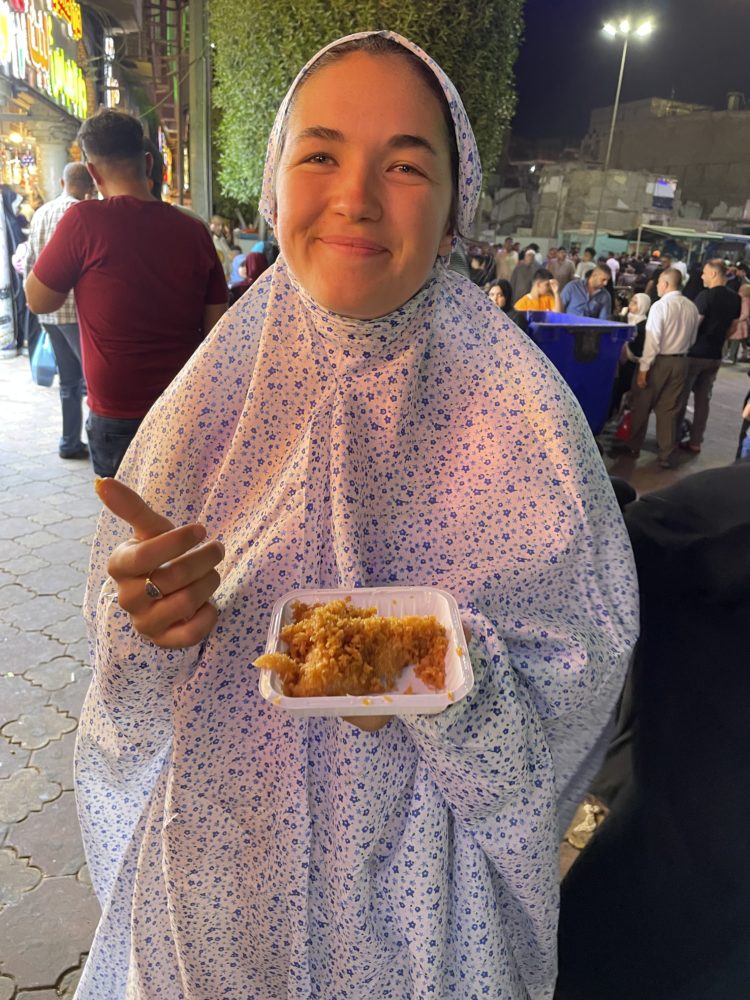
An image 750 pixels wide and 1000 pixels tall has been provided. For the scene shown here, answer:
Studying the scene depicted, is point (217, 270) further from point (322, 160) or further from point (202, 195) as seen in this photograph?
point (202, 195)

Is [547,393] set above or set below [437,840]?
above

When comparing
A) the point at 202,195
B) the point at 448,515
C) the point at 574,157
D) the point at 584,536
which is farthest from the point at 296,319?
the point at 574,157

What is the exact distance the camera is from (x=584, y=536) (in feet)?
3.89

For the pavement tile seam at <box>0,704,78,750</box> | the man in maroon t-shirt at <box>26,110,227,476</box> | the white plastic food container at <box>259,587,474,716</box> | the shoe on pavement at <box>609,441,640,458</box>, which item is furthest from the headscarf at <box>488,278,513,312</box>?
the white plastic food container at <box>259,587,474,716</box>

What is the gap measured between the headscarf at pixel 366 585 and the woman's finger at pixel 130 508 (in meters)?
0.18

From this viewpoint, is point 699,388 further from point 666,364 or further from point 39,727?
point 39,727

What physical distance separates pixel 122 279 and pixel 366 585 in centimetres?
239

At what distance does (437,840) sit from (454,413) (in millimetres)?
724

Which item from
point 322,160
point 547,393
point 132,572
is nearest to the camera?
point 132,572

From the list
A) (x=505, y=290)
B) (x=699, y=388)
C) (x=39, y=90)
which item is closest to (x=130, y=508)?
(x=505, y=290)

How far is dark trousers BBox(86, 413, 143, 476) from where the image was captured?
10.2 ft

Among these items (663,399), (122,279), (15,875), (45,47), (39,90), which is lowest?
(15,875)

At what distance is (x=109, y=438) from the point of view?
3.15 meters

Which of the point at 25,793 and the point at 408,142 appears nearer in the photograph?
the point at 408,142
